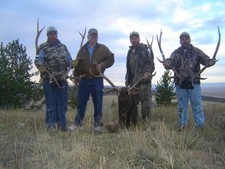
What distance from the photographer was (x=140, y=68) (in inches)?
401

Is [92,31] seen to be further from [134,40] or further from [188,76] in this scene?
[188,76]

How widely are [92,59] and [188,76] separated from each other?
2.09 m

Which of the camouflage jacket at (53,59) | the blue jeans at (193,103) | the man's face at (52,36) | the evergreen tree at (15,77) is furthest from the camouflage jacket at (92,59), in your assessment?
the evergreen tree at (15,77)

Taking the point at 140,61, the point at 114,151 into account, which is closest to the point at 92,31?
the point at 140,61

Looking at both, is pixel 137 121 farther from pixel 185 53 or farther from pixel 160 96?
pixel 160 96

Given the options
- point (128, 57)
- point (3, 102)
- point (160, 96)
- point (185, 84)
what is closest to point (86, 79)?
point (128, 57)

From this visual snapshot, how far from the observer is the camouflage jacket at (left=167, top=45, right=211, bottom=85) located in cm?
938

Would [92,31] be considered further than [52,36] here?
Yes

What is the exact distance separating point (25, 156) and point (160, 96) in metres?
15.1

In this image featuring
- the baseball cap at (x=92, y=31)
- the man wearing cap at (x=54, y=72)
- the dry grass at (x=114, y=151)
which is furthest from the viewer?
the baseball cap at (x=92, y=31)

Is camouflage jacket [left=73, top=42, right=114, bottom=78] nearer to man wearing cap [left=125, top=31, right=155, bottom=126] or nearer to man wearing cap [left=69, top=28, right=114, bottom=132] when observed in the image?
man wearing cap [left=69, top=28, right=114, bottom=132]

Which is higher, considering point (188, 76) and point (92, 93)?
point (188, 76)

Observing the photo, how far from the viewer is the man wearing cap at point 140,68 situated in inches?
394

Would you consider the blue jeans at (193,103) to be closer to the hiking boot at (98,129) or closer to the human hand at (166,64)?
the human hand at (166,64)
